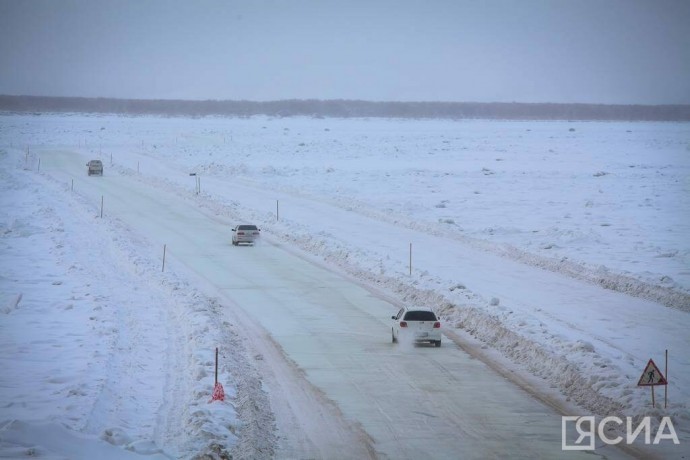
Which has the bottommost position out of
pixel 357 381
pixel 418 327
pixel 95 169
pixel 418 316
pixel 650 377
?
pixel 357 381

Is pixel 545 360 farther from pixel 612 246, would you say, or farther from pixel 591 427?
pixel 612 246

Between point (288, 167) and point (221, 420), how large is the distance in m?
72.4

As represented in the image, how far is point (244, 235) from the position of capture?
43438 mm

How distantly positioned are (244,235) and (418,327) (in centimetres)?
2098

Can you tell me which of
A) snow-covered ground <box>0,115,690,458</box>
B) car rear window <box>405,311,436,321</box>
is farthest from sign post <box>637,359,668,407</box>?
car rear window <box>405,311,436,321</box>

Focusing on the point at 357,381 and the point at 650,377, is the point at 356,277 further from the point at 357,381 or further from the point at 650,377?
the point at 650,377

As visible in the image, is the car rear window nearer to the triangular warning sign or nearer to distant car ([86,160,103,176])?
the triangular warning sign

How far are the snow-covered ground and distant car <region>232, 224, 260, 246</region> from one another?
2.42 metres

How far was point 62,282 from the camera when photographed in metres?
31.8

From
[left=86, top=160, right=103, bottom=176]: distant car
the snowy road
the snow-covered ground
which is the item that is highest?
[left=86, top=160, right=103, bottom=176]: distant car

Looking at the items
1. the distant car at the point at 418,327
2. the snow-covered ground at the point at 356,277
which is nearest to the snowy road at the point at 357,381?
the distant car at the point at 418,327

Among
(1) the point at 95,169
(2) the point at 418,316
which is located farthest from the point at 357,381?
(1) the point at 95,169

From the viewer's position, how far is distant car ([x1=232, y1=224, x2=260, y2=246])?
142 ft

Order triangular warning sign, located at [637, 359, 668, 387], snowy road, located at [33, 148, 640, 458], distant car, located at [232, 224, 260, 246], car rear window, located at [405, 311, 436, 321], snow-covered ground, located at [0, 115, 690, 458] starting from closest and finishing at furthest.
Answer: snowy road, located at [33, 148, 640, 458], triangular warning sign, located at [637, 359, 668, 387], snow-covered ground, located at [0, 115, 690, 458], car rear window, located at [405, 311, 436, 321], distant car, located at [232, 224, 260, 246]
